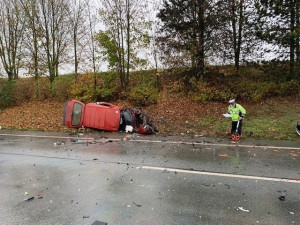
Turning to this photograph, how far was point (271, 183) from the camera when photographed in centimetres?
492

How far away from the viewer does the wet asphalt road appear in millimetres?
3766

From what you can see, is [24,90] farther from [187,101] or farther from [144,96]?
[187,101]

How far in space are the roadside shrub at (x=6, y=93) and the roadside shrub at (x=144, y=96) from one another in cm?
1114

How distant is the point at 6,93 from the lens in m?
20.6

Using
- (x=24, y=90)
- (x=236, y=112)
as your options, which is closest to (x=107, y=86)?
(x=24, y=90)

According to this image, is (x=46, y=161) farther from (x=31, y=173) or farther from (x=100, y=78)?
(x=100, y=78)

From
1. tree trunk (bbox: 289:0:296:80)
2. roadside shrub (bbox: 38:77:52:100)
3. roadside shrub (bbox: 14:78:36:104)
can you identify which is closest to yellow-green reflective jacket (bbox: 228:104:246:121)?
tree trunk (bbox: 289:0:296:80)

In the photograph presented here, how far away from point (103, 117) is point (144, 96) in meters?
5.45

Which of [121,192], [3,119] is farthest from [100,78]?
[121,192]

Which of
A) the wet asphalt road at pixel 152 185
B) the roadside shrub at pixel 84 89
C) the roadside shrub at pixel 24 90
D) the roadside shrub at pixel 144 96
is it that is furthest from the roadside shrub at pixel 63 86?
the wet asphalt road at pixel 152 185

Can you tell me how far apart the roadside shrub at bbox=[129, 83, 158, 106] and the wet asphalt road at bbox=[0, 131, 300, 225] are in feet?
26.7

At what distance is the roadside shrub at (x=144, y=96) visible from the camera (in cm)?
1644

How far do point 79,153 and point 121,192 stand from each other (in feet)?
11.9

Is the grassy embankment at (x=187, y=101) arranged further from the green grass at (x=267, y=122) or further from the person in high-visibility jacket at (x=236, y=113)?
the person in high-visibility jacket at (x=236, y=113)
